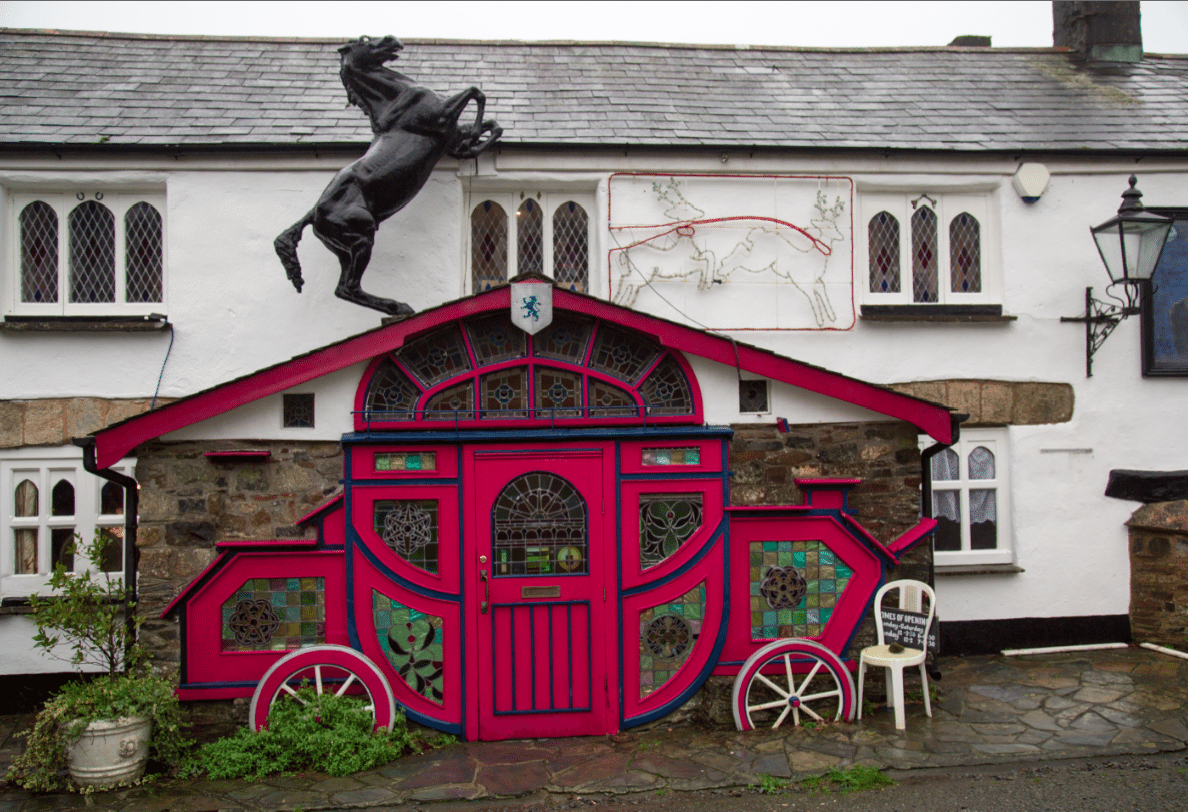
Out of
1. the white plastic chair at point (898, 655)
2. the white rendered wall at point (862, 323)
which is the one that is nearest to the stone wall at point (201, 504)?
the white rendered wall at point (862, 323)

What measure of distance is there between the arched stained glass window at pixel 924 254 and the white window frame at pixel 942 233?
46mm

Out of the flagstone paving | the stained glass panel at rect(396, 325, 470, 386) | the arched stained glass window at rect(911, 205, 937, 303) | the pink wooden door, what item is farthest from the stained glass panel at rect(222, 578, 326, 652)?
the arched stained glass window at rect(911, 205, 937, 303)

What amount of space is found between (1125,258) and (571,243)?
5031 mm

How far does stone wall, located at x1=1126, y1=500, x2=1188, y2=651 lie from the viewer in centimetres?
729

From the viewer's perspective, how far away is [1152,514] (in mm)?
7480

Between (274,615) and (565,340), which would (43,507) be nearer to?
(274,615)

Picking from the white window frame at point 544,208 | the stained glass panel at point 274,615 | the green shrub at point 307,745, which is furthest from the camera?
the white window frame at point 544,208

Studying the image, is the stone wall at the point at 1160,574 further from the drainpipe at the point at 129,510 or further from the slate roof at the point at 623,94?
the drainpipe at the point at 129,510

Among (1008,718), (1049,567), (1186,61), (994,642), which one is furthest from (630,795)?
(1186,61)

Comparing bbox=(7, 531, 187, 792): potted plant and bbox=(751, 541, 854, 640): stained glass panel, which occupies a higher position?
bbox=(751, 541, 854, 640): stained glass panel

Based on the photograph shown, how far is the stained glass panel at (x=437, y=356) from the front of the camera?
5.71 meters

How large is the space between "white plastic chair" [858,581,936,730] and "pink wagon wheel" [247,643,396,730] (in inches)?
137

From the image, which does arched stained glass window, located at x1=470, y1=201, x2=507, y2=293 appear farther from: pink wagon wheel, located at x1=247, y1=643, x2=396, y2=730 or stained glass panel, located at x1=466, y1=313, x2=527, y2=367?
pink wagon wheel, located at x1=247, y1=643, x2=396, y2=730

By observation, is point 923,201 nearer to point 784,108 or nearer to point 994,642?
point 784,108
